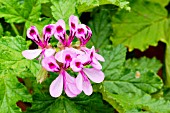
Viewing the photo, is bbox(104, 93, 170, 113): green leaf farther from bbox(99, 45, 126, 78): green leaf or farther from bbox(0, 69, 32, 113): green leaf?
bbox(0, 69, 32, 113): green leaf

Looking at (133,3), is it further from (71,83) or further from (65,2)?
(71,83)

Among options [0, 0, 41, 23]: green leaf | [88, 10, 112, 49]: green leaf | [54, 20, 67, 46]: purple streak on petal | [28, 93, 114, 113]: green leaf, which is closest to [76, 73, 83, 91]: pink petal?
[54, 20, 67, 46]: purple streak on petal

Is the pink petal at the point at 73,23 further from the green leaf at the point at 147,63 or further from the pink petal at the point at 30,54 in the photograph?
the green leaf at the point at 147,63

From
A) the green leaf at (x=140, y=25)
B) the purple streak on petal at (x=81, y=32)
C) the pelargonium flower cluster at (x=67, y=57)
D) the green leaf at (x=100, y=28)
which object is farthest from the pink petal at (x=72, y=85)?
the green leaf at (x=140, y=25)

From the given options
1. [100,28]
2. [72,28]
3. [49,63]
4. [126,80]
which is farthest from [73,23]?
[100,28]

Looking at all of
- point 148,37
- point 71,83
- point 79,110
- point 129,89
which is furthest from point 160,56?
point 71,83

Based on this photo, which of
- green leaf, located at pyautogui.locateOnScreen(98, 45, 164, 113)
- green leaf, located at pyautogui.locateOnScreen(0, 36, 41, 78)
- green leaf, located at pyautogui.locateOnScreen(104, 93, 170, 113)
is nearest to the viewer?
green leaf, located at pyautogui.locateOnScreen(0, 36, 41, 78)
